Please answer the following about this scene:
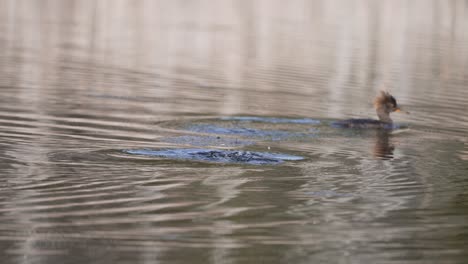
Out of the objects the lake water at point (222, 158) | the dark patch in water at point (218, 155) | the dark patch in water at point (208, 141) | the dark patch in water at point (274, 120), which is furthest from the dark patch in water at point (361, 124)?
the dark patch in water at point (218, 155)

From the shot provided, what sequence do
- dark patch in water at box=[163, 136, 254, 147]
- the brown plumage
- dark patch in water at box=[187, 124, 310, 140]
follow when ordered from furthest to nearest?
the brown plumage → dark patch in water at box=[187, 124, 310, 140] → dark patch in water at box=[163, 136, 254, 147]

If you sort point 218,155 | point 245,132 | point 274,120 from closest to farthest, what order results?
1. point 218,155
2. point 245,132
3. point 274,120

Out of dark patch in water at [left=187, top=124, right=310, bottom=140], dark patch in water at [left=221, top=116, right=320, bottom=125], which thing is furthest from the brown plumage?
dark patch in water at [left=187, top=124, right=310, bottom=140]

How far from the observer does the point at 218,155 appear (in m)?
15.9

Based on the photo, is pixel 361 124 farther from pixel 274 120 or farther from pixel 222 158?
pixel 222 158

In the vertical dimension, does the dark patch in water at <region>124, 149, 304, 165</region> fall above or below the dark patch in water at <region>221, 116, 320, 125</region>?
below

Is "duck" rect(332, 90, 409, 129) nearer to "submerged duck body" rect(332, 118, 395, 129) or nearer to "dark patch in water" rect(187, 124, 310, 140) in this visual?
"submerged duck body" rect(332, 118, 395, 129)

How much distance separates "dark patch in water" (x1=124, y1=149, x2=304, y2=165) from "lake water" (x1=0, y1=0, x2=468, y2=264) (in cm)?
4

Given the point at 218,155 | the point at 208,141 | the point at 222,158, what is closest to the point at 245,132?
the point at 208,141

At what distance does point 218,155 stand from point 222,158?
0.51 feet

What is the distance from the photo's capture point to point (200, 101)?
24156 millimetres

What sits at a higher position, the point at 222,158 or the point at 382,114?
the point at 382,114

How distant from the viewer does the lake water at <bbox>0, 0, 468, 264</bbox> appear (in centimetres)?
1085

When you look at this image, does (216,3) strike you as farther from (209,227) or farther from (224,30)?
(209,227)
